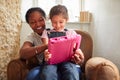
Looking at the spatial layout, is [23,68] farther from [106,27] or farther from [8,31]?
[106,27]

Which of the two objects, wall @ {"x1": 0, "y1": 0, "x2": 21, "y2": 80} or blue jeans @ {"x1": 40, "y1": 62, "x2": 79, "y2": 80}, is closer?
blue jeans @ {"x1": 40, "y1": 62, "x2": 79, "y2": 80}

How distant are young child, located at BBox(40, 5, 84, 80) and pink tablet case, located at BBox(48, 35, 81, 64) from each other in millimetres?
38

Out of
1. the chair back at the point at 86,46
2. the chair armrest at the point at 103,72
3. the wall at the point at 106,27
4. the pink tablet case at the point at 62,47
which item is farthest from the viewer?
the wall at the point at 106,27

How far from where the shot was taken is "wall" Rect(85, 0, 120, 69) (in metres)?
2.44

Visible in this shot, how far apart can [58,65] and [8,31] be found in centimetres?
111

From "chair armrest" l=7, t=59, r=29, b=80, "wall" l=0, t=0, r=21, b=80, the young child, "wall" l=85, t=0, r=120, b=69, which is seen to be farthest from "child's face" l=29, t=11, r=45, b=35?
"wall" l=85, t=0, r=120, b=69

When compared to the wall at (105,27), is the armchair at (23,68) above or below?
below

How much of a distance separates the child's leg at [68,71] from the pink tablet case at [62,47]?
6 centimetres

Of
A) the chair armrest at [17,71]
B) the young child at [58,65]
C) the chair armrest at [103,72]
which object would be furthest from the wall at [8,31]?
the chair armrest at [103,72]

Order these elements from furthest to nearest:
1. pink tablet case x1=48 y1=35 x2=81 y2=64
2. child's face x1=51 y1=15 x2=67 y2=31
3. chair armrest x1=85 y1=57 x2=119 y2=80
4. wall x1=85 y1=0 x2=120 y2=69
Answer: wall x1=85 y1=0 x2=120 y2=69, child's face x1=51 y1=15 x2=67 y2=31, pink tablet case x1=48 y1=35 x2=81 y2=64, chair armrest x1=85 y1=57 x2=119 y2=80

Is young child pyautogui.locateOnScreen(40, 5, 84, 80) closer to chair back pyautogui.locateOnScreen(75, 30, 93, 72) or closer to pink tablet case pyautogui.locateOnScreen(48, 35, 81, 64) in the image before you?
pink tablet case pyautogui.locateOnScreen(48, 35, 81, 64)

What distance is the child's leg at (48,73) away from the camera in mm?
1482

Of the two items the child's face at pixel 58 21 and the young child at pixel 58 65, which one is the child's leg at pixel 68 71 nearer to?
the young child at pixel 58 65

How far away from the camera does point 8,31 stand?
8.46 feet
